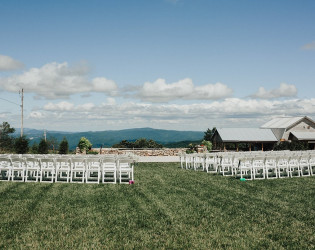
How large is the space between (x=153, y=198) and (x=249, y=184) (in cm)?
406

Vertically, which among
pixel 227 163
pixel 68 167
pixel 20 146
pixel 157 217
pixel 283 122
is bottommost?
pixel 157 217

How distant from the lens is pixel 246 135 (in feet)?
133

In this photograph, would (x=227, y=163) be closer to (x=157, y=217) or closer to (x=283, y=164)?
(x=283, y=164)

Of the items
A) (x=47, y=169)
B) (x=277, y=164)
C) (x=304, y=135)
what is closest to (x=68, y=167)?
(x=47, y=169)

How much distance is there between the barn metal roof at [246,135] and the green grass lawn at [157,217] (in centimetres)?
2888

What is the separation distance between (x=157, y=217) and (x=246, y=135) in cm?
3571

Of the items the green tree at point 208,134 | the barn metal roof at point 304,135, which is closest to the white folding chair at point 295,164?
the barn metal roof at point 304,135

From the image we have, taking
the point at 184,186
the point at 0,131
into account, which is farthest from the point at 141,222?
the point at 0,131

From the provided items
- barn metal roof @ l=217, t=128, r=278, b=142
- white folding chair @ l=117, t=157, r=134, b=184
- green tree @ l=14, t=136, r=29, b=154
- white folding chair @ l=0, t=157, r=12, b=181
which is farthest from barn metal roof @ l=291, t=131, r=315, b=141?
white folding chair @ l=0, t=157, r=12, b=181

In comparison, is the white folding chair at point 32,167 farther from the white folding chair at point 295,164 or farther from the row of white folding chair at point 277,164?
the white folding chair at point 295,164

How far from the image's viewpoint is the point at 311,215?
6.54m

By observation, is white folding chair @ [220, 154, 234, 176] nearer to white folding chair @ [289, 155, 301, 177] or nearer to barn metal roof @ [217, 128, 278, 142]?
white folding chair @ [289, 155, 301, 177]

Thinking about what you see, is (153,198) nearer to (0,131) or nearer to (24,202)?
(24,202)

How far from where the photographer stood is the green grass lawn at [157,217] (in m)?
5.09
